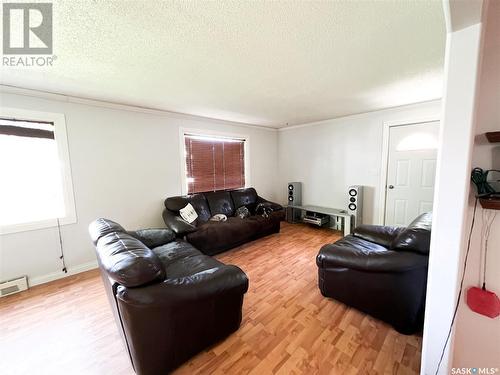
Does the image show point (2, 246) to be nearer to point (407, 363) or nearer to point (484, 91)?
point (407, 363)

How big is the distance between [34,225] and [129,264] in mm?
2268

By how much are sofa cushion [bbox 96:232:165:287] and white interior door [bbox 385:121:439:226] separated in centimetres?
381

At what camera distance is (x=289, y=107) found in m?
3.26

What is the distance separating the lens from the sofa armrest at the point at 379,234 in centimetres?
230

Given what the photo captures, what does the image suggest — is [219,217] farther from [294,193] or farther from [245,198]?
[294,193]

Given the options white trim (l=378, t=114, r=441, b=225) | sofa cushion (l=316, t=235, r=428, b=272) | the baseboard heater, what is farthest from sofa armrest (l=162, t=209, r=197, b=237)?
white trim (l=378, t=114, r=441, b=225)

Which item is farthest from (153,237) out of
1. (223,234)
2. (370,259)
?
(370,259)

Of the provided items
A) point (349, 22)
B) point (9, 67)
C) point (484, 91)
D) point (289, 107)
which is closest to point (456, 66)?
point (484, 91)

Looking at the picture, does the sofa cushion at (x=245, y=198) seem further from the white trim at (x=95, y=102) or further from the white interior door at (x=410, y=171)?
the white interior door at (x=410, y=171)

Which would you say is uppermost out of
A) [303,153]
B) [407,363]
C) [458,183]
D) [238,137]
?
[238,137]

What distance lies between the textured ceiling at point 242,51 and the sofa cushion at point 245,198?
6.38 ft

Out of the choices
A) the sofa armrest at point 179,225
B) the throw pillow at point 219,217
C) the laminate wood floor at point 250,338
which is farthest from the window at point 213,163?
the laminate wood floor at point 250,338

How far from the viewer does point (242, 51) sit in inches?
63.5

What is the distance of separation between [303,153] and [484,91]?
12.1ft
